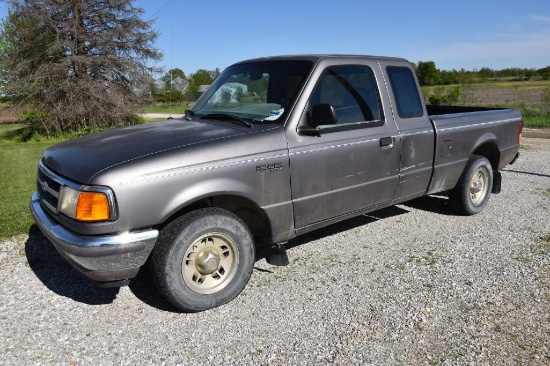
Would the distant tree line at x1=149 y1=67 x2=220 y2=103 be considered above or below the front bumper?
above

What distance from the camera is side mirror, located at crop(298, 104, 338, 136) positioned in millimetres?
3645

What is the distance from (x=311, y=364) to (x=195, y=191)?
4.70 feet

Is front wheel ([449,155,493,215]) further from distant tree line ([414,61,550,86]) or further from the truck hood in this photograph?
distant tree line ([414,61,550,86])

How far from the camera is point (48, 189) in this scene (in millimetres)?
3473

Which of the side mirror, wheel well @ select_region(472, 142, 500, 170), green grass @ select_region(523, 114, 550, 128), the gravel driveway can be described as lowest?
the gravel driveway

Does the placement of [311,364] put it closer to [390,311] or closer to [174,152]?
[390,311]

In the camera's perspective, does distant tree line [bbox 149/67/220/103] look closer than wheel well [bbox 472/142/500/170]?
No

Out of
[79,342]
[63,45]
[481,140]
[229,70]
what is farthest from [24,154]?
[481,140]

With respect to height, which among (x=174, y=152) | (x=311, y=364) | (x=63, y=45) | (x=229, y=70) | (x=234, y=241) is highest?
(x=63, y=45)

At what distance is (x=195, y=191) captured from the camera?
3.17m

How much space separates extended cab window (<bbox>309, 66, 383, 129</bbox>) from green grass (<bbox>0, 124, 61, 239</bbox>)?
386cm

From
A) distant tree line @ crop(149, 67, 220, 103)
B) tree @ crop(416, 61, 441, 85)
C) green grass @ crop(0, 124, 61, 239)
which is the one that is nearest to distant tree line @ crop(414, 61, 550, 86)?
tree @ crop(416, 61, 441, 85)

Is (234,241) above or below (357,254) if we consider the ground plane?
above

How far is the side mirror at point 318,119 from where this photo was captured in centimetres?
364
